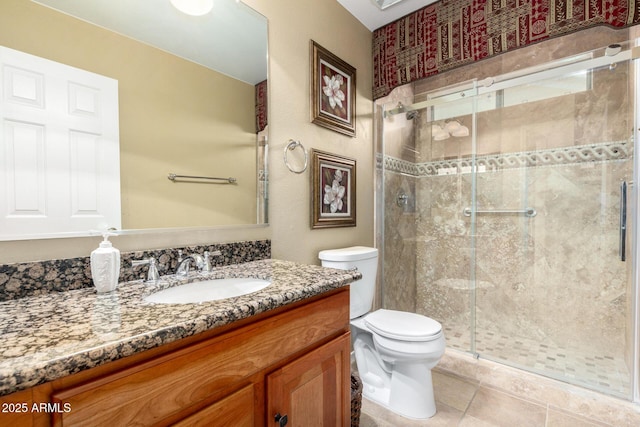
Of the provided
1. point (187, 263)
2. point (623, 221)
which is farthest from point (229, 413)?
point (623, 221)

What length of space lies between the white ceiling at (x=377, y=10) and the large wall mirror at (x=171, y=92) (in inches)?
32.9

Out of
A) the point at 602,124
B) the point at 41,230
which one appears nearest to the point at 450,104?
the point at 602,124

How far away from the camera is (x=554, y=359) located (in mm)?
1997

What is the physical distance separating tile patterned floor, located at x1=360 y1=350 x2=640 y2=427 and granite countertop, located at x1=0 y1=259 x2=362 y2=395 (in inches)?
44.9

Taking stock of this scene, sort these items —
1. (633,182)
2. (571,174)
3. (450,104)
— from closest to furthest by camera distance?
(633,182), (571,174), (450,104)

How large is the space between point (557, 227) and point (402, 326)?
153cm

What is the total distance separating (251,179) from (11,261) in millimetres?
870

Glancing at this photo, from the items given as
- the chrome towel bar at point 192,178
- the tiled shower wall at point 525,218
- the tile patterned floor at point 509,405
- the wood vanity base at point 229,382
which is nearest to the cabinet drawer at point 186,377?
the wood vanity base at point 229,382

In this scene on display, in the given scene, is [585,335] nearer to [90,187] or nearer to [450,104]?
[450,104]

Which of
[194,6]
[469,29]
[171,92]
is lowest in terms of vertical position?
[171,92]

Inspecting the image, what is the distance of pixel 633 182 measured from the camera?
1.63 meters

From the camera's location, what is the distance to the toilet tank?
67.7 inches

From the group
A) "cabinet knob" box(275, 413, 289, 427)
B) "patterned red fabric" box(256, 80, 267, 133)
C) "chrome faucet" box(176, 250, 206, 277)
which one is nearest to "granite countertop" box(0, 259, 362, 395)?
"chrome faucet" box(176, 250, 206, 277)

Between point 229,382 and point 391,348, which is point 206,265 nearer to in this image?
point 229,382
